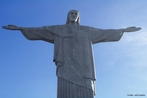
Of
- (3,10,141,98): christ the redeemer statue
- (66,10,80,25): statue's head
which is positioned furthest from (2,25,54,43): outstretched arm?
(66,10,80,25): statue's head

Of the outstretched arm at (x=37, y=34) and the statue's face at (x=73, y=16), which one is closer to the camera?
the outstretched arm at (x=37, y=34)

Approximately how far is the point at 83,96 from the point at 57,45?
9.93 ft

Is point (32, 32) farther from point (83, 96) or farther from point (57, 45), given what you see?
point (83, 96)

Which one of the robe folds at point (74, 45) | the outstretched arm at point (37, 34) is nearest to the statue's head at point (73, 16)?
the robe folds at point (74, 45)

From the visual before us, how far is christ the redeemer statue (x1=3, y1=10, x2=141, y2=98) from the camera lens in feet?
43.0

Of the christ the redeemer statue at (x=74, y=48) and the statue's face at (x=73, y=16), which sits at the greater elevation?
the statue's face at (x=73, y=16)

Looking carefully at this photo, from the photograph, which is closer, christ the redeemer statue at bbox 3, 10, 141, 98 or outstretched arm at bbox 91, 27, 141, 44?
christ the redeemer statue at bbox 3, 10, 141, 98

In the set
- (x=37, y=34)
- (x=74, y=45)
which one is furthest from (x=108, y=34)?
(x=37, y=34)

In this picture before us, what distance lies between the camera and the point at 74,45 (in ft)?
46.5

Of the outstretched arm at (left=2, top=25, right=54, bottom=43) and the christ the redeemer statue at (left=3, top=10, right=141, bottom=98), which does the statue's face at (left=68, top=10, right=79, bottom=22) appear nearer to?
the christ the redeemer statue at (left=3, top=10, right=141, bottom=98)

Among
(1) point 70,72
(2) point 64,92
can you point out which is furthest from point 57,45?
(2) point 64,92

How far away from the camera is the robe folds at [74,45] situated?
1334cm

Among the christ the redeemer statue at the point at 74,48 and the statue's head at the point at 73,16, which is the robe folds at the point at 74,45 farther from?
the statue's head at the point at 73,16

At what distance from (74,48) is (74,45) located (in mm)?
190
